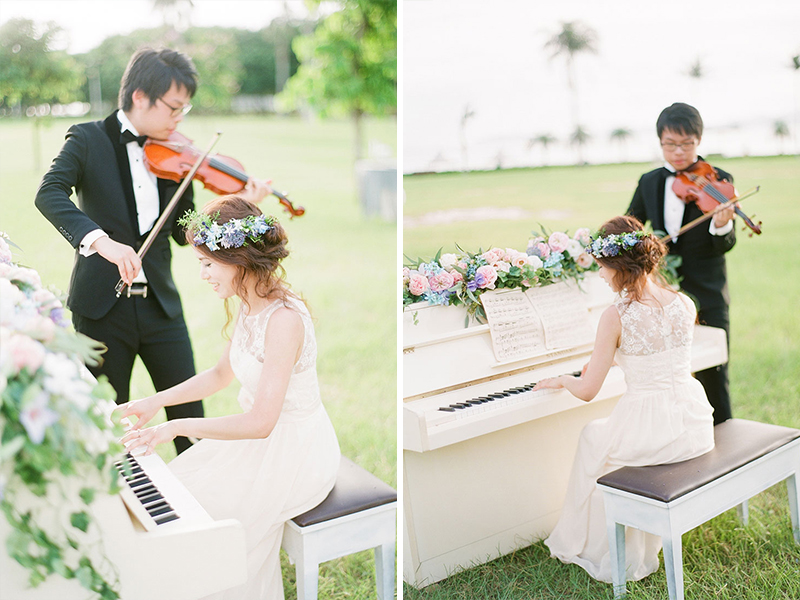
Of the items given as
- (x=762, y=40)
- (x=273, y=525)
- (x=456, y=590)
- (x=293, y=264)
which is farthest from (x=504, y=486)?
(x=762, y=40)

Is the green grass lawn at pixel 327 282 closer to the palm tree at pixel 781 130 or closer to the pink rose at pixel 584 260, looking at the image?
the pink rose at pixel 584 260

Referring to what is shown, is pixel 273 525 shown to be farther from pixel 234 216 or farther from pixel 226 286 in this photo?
pixel 234 216

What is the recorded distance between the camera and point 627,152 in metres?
21.9

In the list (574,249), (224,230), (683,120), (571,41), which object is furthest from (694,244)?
(571,41)

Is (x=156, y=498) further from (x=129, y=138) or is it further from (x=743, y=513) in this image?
(x=743, y=513)

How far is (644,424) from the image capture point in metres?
3.04

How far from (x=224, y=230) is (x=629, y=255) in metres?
1.54

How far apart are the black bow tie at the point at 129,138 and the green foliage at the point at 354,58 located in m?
9.76

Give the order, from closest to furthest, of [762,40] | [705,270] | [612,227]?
[612,227] < [705,270] < [762,40]

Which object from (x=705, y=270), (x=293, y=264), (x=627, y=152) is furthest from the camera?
(x=627, y=152)

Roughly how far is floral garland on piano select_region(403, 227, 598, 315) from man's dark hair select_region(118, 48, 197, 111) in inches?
48.8

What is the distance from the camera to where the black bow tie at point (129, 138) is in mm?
3146

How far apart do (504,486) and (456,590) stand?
478 mm

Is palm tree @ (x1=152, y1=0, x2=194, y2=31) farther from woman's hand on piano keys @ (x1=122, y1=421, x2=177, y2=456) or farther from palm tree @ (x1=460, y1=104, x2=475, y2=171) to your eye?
woman's hand on piano keys @ (x1=122, y1=421, x2=177, y2=456)
